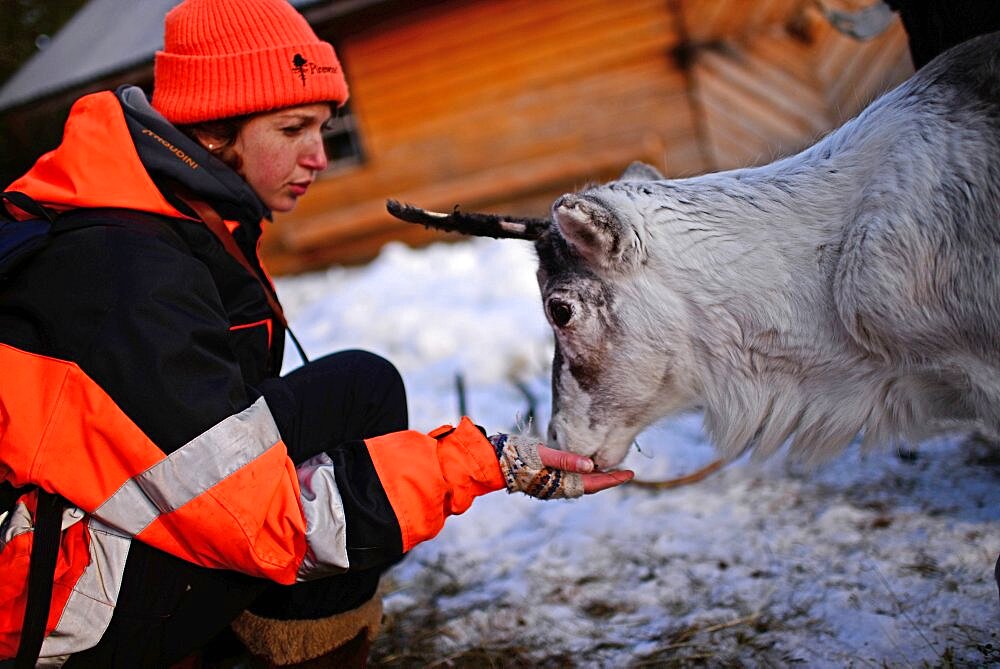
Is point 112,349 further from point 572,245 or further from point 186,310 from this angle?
point 572,245

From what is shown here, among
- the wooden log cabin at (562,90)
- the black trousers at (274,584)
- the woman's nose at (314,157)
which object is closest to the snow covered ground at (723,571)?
the black trousers at (274,584)

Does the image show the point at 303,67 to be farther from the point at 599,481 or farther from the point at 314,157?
the point at 599,481

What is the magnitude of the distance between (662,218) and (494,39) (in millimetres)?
7756

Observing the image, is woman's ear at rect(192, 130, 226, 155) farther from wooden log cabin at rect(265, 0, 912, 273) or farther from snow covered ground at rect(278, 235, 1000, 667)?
wooden log cabin at rect(265, 0, 912, 273)

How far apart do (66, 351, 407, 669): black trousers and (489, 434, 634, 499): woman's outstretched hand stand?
0.60 meters

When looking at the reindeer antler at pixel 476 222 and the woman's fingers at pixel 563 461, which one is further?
the reindeer antler at pixel 476 222

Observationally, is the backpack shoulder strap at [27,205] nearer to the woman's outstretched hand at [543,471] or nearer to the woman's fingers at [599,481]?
the woman's outstretched hand at [543,471]

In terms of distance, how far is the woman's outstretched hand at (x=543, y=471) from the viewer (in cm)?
226

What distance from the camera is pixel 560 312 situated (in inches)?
99.7

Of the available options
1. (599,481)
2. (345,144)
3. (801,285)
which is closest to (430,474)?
(599,481)

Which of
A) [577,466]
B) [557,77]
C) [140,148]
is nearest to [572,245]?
[577,466]

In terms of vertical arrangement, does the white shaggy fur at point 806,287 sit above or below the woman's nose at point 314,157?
below

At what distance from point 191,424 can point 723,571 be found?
2094 millimetres

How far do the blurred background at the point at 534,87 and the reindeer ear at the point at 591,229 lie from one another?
7.24 meters
